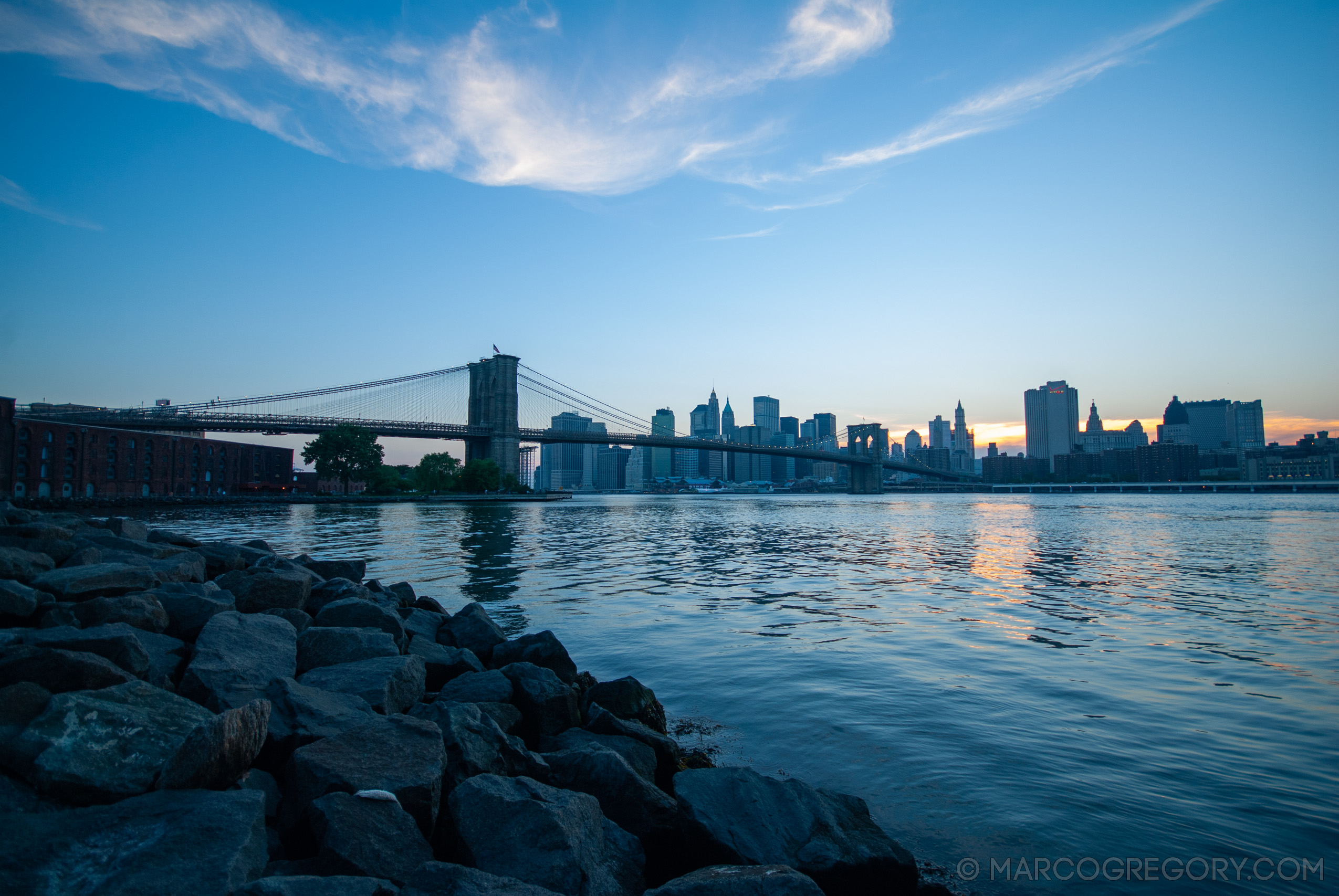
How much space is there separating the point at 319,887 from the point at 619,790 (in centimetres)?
198

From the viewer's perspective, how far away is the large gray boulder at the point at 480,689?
5930mm

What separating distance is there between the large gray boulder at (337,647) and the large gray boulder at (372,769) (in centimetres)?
221

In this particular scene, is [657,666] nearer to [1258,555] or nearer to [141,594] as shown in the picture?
[141,594]

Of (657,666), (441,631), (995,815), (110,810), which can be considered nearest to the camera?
(110,810)

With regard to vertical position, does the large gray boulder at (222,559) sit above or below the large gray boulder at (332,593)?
above

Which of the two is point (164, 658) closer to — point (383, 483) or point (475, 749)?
point (475, 749)

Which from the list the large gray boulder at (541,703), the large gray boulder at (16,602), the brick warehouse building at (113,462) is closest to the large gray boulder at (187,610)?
the large gray boulder at (16,602)

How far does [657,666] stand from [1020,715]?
170 inches

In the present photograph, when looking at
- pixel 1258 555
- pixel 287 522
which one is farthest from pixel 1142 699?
pixel 287 522

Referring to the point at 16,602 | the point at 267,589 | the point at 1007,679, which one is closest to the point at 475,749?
the point at 16,602

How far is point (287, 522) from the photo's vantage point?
4216 centimetres

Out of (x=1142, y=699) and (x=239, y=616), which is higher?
(x=239, y=616)

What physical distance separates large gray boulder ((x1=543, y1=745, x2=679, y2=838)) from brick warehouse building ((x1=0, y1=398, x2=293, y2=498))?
6869cm

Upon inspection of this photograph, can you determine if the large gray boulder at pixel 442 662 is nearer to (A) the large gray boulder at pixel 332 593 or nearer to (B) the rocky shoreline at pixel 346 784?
(B) the rocky shoreline at pixel 346 784
